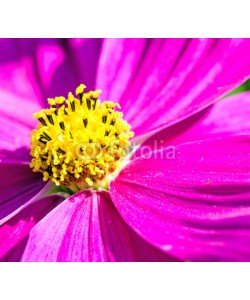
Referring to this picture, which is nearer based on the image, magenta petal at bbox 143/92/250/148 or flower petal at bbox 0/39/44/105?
magenta petal at bbox 143/92/250/148

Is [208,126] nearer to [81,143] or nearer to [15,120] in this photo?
[81,143]

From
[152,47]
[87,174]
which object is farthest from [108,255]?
[152,47]

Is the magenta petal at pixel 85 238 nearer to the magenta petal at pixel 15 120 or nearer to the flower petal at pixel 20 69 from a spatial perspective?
the magenta petal at pixel 15 120

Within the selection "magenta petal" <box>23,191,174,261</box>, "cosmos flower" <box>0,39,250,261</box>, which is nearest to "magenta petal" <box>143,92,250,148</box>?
"cosmos flower" <box>0,39,250,261</box>

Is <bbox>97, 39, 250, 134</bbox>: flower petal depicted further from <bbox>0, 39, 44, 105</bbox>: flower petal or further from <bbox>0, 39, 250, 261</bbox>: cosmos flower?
<bbox>0, 39, 44, 105</bbox>: flower petal

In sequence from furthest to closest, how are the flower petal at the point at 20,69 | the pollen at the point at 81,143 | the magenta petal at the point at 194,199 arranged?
the flower petal at the point at 20,69
the pollen at the point at 81,143
the magenta petal at the point at 194,199

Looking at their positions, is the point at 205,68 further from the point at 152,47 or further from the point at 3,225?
the point at 3,225

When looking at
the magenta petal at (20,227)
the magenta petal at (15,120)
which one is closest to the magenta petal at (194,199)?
the magenta petal at (20,227)
